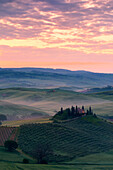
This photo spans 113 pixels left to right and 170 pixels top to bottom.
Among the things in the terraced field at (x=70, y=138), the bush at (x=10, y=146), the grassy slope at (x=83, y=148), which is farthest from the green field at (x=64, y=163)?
the terraced field at (x=70, y=138)

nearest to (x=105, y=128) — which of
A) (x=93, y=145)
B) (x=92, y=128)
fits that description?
(x=92, y=128)

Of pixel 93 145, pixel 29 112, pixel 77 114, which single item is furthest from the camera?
pixel 29 112

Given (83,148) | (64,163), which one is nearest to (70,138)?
(83,148)

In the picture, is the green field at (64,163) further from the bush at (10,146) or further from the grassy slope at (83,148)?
the bush at (10,146)

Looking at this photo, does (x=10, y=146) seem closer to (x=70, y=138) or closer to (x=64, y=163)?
(x=64, y=163)

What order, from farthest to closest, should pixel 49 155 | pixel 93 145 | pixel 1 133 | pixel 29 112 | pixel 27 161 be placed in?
pixel 29 112, pixel 1 133, pixel 93 145, pixel 49 155, pixel 27 161

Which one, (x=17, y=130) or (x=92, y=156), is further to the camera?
(x=17, y=130)

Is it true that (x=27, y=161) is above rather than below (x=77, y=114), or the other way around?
below

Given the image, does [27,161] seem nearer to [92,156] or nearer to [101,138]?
[92,156]
